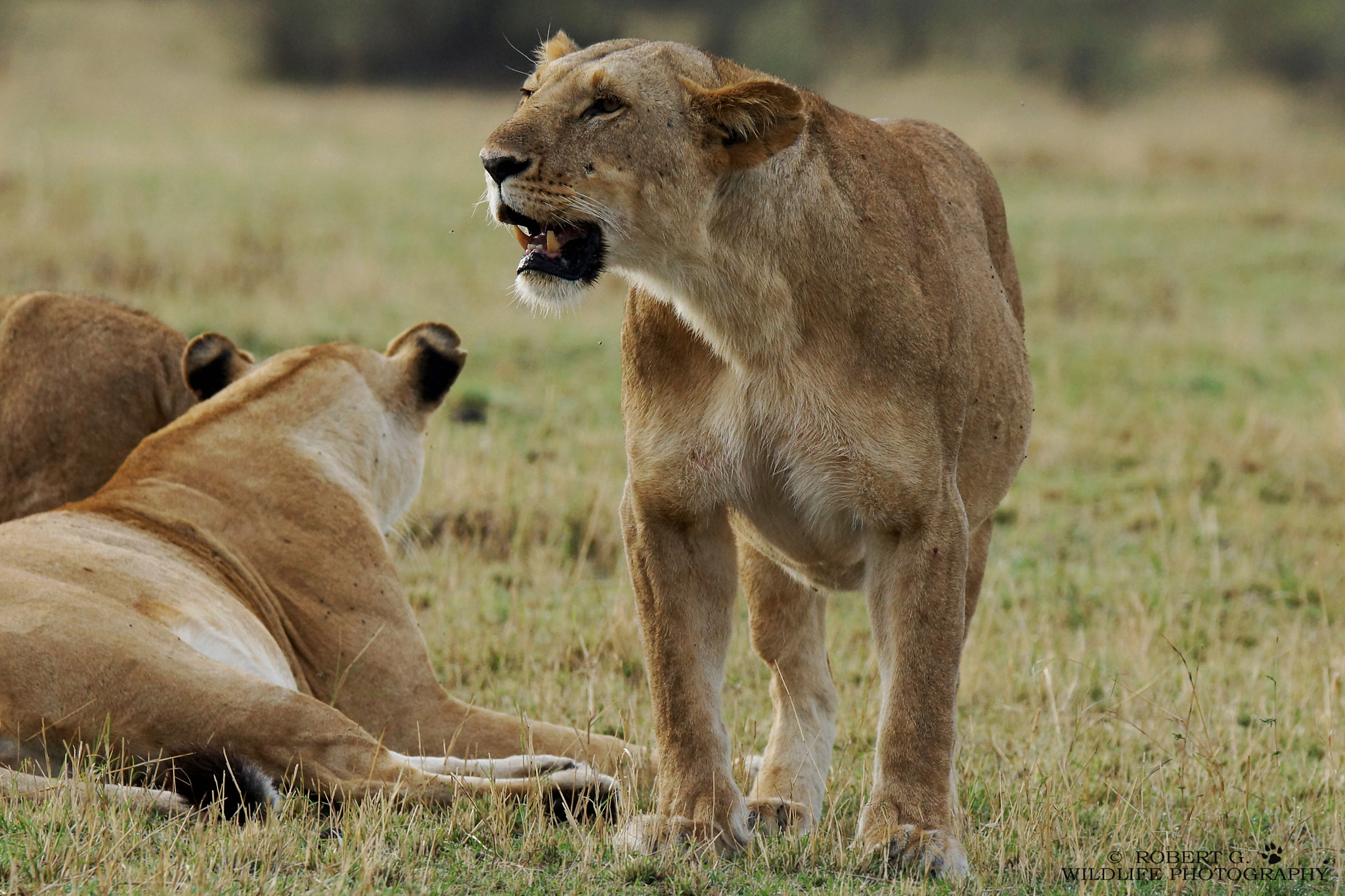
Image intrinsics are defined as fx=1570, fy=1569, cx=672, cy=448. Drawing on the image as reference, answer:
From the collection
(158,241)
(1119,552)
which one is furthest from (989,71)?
(1119,552)

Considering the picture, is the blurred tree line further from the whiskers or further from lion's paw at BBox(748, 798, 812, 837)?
the whiskers

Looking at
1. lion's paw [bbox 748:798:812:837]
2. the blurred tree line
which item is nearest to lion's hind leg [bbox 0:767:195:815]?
lion's paw [bbox 748:798:812:837]

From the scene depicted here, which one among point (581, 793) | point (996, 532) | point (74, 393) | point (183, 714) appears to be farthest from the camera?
point (996, 532)

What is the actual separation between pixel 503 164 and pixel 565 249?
0.79 ft

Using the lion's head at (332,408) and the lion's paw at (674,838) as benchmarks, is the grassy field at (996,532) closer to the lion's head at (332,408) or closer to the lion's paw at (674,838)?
the lion's paw at (674,838)

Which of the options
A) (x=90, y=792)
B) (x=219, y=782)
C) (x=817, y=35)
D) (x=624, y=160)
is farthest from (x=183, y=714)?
(x=817, y=35)

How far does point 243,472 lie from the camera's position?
4871 millimetres

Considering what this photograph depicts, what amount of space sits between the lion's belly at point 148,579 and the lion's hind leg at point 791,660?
1339 millimetres

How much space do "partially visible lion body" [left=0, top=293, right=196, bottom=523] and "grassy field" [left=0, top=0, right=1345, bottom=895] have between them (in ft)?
4.28

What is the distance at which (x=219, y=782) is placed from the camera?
3660 millimetres

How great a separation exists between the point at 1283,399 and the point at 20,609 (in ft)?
29.7

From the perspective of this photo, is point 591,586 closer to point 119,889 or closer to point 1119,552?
point 1119,552

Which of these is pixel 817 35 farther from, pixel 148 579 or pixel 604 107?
pixel 604 107

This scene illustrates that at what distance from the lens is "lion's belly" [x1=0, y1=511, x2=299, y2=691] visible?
4.19 meters
